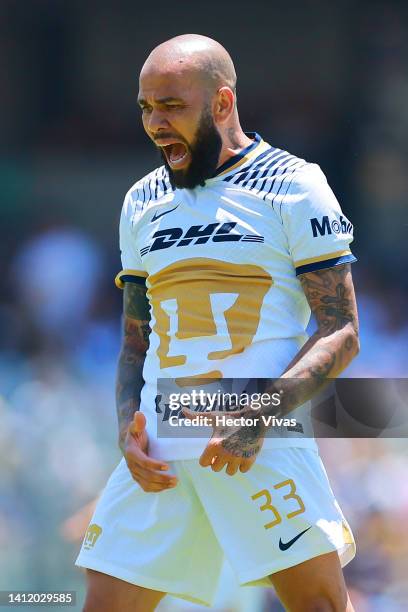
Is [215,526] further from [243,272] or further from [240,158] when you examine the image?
[240,158]

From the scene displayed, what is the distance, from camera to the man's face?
8.16ft

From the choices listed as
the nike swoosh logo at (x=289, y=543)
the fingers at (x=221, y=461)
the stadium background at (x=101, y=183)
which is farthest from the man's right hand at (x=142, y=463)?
the stadium background at (x=101, y=183)

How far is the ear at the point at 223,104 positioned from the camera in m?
2.55

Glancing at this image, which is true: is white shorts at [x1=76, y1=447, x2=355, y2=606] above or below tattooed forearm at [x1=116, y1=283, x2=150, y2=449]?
below

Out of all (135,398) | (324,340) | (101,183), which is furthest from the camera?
(101,183)

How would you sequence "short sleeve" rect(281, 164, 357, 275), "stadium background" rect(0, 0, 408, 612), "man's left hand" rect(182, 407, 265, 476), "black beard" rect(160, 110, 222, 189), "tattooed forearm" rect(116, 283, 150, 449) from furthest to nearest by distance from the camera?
1. "stadium background" rect(0, 0, 408, 612)
2. "tattooed forearm" rect(116, 283, 150, 449)
3. "black beard" rect(160, 110, 222, 189)
4. "short sleeve" rect(281, 164, 357, 275)
5. "man's left hand" rect(182, 407, 265, 476)

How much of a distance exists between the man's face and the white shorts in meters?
→ 0.71

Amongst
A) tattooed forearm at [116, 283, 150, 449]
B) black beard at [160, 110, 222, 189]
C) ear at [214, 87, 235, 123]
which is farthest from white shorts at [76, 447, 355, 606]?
ear at [214, 87, 235, 123]

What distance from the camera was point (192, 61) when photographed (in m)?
2.51

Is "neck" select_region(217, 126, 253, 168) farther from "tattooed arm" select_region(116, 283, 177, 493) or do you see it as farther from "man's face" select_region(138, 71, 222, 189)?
"tattooed arm" select_region(116, 283, 177, 493)

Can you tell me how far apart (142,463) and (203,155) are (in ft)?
2.51

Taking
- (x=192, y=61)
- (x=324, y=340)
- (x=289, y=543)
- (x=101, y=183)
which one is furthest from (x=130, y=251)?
(x=101, y=183)

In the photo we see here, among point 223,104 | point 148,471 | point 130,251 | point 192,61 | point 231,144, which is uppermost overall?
point 192,61

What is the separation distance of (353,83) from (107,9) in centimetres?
142
